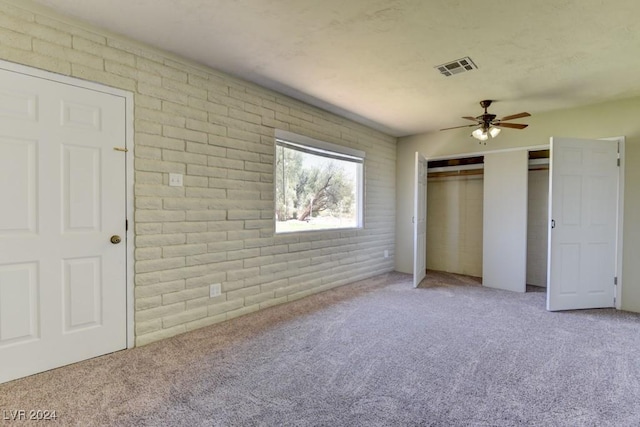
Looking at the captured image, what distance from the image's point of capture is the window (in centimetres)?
396

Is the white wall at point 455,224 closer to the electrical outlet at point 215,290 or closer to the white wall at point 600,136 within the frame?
the white wall at point 600,136

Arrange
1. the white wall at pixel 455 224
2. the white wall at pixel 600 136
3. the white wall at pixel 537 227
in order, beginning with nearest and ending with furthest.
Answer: the white wall at pixel 600 136 → the white wall at pixel 537 227 → the white wall at pixel 455 224

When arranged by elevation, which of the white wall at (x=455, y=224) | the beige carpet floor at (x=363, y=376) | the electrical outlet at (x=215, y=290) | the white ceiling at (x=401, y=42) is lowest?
the beige carpet floor at (x=363, y=376)

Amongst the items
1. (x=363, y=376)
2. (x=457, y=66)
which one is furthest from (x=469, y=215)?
(x=363, y=376)

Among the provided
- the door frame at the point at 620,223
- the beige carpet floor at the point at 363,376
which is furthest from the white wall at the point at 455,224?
the beige carpet floor at the point at 363,376

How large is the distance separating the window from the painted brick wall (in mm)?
196

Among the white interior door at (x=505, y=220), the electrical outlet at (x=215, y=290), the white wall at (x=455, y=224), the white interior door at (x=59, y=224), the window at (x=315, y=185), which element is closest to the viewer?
the white interior door at (x=59, y=224)

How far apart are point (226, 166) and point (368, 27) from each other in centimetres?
186

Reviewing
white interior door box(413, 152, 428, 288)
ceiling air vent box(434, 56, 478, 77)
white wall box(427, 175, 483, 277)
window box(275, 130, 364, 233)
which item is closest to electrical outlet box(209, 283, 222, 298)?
window box(275, 130, 364, 233)

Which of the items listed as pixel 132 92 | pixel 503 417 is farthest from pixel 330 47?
pixel 503 417

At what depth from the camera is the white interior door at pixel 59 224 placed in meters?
2.12

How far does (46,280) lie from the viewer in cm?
226

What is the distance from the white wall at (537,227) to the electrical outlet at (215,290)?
186 inches

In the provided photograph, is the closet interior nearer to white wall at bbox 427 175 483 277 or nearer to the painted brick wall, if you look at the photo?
white wall at bbox 427 175 483 277
